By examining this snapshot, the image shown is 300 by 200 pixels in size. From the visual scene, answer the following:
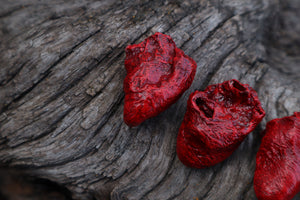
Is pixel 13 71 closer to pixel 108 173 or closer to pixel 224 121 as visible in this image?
pixel 108 173

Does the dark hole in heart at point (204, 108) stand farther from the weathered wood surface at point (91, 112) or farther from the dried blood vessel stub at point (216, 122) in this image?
the weathered wood surface at point (91, 112)

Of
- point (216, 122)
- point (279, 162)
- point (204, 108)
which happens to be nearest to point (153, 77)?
point (204, 108)

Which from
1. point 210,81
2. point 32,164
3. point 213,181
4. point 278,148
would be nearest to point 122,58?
point 210,81

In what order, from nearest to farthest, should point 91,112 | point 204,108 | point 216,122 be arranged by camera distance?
point 216,122 < point 204,108 < point 91,112

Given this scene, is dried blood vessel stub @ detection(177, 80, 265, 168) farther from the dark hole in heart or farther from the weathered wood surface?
the weathered wood surface

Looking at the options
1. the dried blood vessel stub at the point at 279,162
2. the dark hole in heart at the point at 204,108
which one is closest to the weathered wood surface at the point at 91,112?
the dried blood vessel stub at the point at 279,162

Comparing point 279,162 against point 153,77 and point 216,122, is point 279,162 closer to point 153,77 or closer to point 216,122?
point 216,122

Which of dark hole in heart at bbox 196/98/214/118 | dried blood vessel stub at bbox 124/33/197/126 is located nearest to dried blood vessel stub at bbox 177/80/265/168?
dark hole in heart at bbox 196/98/214/118
